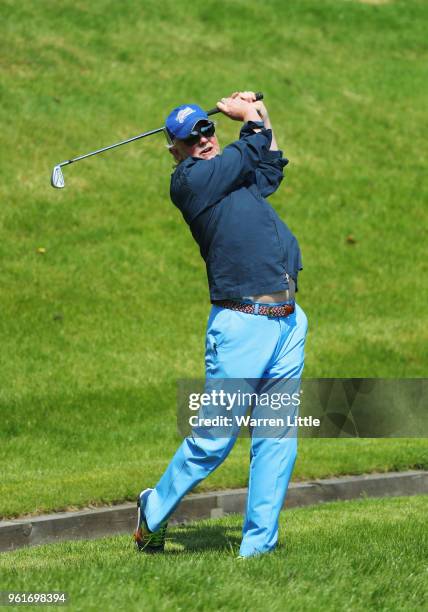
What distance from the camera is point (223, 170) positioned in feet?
18.2

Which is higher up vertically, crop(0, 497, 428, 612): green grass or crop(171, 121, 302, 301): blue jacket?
crop(171, 121, 302, 301): blue jacket

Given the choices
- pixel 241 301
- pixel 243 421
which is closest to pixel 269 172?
pixel 241 301

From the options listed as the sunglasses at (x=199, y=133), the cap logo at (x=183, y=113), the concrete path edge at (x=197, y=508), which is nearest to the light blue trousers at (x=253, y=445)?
the sunglasses at (x=199, y=133)

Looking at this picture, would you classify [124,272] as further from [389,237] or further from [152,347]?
[389,237]

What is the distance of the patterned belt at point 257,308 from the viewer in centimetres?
561

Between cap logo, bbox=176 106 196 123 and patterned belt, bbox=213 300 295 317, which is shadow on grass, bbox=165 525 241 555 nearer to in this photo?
patterned belt, bbox=213 300 295 317

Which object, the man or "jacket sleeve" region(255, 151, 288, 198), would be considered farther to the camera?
"jacket sleeve" region(255, 151, 288, 198)

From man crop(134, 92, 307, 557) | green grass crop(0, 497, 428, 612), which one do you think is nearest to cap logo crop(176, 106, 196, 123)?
man crop(134, 92, 307, 557)

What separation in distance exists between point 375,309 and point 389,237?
77.6 inches

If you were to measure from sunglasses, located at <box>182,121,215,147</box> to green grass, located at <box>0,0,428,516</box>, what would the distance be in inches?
123

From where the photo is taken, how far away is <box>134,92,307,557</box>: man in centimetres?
558

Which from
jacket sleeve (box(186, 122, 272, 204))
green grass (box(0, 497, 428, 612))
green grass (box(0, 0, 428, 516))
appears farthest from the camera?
green grass (box(0, 0, 428, 516))

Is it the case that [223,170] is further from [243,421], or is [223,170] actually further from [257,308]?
[243,421]

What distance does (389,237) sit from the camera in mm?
14930
